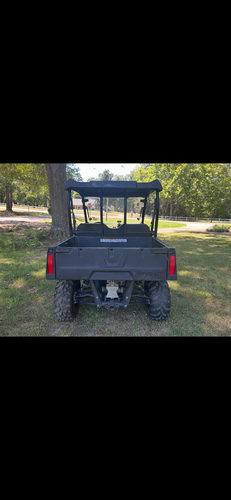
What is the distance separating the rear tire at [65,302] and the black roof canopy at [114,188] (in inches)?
66.1

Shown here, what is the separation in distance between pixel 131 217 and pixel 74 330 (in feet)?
8.42

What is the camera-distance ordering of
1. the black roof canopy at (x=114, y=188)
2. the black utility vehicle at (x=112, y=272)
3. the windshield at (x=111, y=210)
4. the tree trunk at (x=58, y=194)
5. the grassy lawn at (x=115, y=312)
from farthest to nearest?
the tree trunk at (x=58, y=194)
the windshield at (x=111, y=210)
the black roof canopy at (x=114, y=188)
the grassy lawn at (x=115, y=312)
the black utility vehicle at (x=112, y=272)

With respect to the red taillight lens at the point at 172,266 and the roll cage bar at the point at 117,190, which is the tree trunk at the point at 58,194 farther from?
the red taillight lens at the point at 172,266

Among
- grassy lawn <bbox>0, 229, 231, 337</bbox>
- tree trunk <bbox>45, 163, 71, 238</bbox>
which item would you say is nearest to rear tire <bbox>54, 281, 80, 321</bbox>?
grassy lawn <bbox>0, 229, 231, 337</bbox>

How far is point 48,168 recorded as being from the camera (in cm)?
948

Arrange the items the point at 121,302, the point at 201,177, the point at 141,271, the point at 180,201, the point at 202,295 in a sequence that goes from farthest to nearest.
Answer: the point at 180,201 < the point at 201,177 < the point at 202,295 < the point at 121,302 < the point at 141,271

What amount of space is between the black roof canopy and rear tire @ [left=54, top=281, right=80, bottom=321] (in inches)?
66.1

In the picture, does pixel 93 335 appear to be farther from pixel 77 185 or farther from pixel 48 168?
pixel 48 168

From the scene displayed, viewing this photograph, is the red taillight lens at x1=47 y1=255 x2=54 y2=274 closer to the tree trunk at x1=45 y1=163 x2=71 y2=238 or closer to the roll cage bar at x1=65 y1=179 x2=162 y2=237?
the roll cage bar at x1=65 y1=179 x2=162 y2=237

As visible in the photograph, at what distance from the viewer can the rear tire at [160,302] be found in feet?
10.8

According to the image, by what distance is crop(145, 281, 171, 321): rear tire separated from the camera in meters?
3.29

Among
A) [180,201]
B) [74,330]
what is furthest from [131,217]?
[180,201]

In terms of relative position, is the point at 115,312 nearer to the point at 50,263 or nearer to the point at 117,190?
the point at 50,263

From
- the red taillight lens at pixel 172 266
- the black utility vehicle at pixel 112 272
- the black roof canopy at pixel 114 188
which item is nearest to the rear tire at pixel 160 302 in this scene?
the black utility vehicle at pixel 112 272
